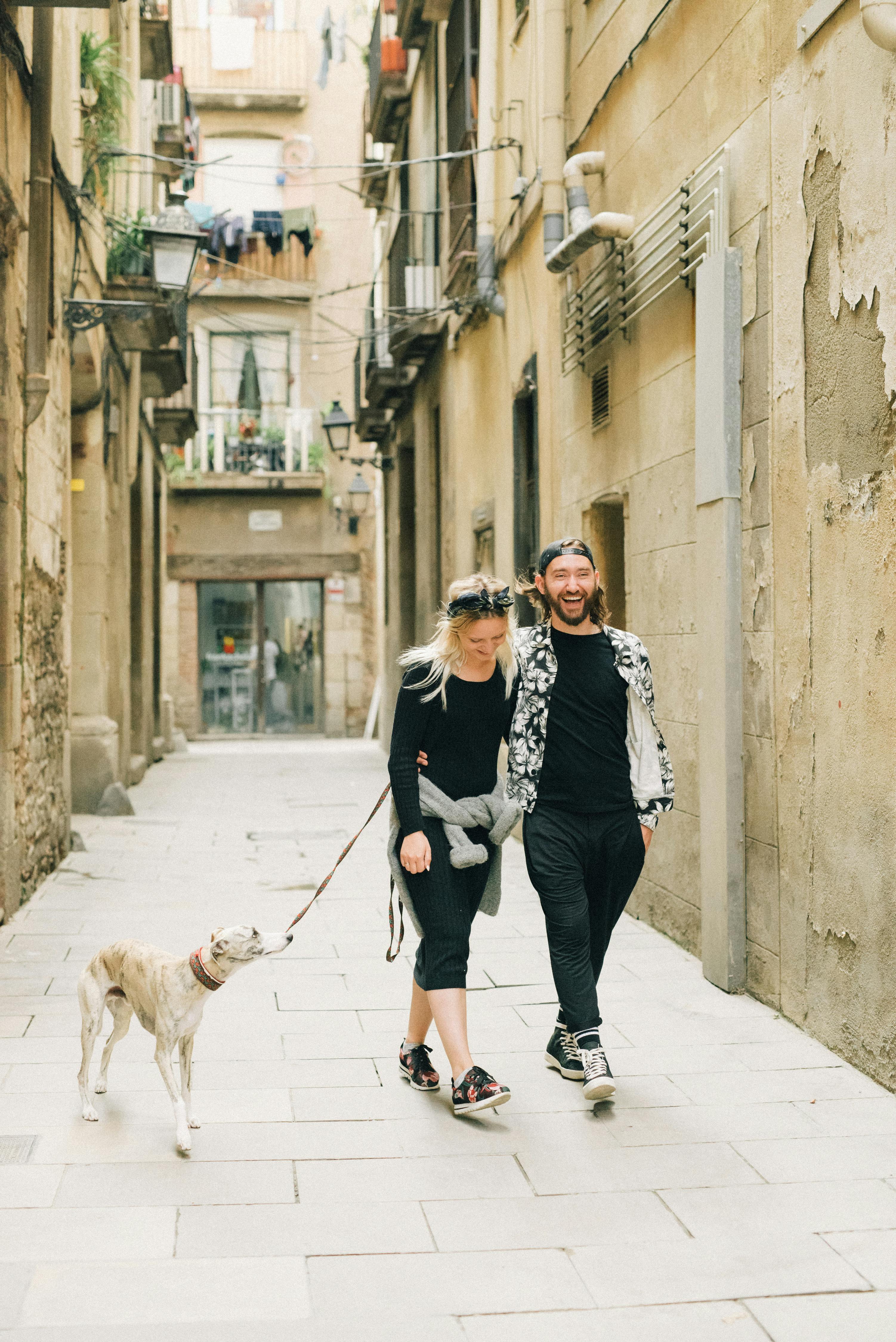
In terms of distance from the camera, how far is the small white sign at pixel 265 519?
26.4 metres

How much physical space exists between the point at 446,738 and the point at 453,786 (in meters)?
0.15

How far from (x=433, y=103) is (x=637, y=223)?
26.7 ft

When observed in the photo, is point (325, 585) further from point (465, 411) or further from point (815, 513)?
point (815, 513)

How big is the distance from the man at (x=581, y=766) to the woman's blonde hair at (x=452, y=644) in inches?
9.5

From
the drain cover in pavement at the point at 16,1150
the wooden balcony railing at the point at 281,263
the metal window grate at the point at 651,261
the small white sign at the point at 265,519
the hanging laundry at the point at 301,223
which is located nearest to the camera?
the drain cover in pavement at the point at 16,1150

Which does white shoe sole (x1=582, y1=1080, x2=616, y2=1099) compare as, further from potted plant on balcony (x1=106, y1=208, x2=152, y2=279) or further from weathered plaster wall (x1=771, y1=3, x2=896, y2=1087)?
potted plant on balcony (x1=106, y1=208, x2=152, y2=279)

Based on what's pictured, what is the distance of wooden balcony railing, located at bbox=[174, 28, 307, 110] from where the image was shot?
2666 cm

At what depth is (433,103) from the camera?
1495 centimetres

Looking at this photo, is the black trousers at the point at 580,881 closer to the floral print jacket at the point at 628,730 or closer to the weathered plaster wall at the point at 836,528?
the floral print jacket at the point at 628,730

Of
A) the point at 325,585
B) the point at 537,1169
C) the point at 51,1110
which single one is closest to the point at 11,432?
the point at 51,1110

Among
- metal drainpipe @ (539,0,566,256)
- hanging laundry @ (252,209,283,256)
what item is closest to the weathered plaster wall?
metal drainpipe @ (539,0,566,256)

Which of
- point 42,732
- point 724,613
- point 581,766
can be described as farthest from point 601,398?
point 581,766

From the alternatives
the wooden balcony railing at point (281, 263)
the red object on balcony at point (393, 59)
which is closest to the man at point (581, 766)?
the red object on balcony at point (393, 59)

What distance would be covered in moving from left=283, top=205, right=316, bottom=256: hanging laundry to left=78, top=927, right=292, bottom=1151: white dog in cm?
2359
